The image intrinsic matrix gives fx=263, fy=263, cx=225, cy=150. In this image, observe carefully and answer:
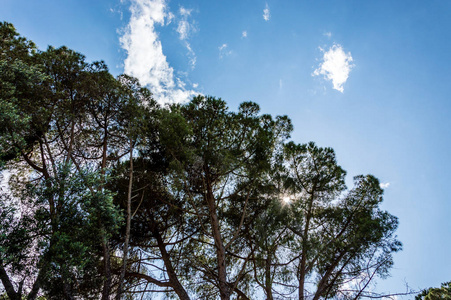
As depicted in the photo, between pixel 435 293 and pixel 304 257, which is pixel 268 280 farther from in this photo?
pixel 435 293

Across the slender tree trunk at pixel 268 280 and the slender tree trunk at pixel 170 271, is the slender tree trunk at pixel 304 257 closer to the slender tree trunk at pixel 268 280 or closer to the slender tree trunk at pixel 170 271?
the slender tree trunk at pixel 268 280

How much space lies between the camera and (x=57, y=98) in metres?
7.93

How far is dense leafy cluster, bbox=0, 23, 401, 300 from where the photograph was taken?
716 cm

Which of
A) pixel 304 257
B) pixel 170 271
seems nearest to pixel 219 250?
pixel 170 271

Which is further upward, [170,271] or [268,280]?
[170,271]

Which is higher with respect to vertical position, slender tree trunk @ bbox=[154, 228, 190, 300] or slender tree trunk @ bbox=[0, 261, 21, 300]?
slender tree trunk @ bbox=[154, 228, 190, 300]

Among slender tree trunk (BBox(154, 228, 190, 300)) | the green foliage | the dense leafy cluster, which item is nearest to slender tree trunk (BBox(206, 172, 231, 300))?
the dense leafy cluster

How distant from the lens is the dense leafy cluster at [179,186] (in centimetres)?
716

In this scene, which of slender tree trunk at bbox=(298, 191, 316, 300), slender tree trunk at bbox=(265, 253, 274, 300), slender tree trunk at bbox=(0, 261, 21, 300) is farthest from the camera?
slender tree trunk at bbox=(265, 253, 274, 300)

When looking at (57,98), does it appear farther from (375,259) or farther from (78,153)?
(375,259)

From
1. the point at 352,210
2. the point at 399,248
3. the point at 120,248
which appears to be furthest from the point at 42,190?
the point at 399,248

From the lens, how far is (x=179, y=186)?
905 centimetres

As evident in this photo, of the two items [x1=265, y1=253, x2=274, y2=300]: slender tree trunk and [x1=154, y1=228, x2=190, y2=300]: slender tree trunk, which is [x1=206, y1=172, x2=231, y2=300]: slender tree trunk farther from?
[x1=154, y1=228, x2=190, y2=300]: slender tree trunk

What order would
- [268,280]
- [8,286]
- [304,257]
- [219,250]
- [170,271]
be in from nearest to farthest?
[8,286], [304,257], [219,250], [268,280], [170,271]
